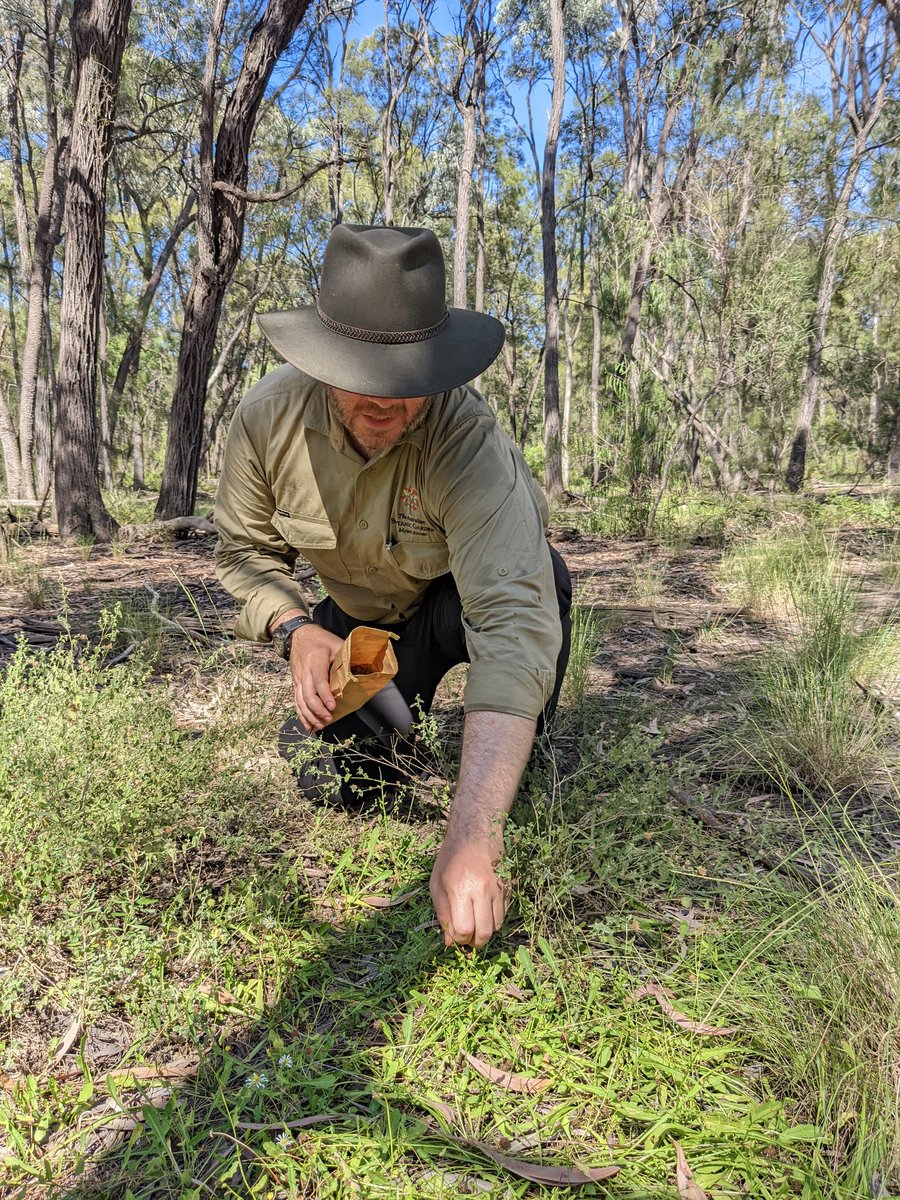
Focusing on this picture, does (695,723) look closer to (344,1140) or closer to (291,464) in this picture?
(291,464)

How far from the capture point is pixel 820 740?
246 cm

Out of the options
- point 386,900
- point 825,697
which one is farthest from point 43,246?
point 825,697

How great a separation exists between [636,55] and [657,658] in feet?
49.3

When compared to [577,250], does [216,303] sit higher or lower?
lower

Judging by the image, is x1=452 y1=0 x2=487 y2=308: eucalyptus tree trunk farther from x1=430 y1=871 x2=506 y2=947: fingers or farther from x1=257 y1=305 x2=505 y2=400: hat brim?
x1=430 y1=871 x2=506 y2=947: fingers

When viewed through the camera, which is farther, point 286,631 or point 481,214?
point 481,214

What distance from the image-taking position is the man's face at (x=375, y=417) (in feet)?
6.57

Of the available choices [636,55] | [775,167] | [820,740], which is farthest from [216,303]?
[636,55]

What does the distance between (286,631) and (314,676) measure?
371 millimetres

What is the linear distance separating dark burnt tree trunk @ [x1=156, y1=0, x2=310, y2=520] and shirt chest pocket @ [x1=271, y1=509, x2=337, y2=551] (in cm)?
525

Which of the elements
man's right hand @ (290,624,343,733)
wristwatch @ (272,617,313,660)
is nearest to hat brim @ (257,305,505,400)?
man's right hand @ (290,624,343,733)

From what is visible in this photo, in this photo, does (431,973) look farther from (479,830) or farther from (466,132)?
(466,132)

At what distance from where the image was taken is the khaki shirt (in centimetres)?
181

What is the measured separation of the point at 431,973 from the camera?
5.82 ft
